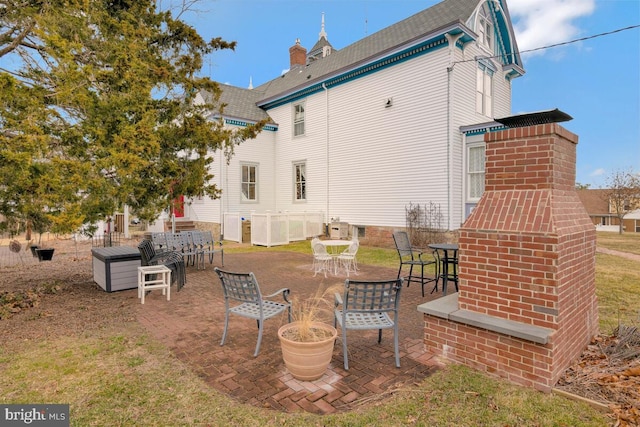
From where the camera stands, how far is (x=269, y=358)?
12.6 ft

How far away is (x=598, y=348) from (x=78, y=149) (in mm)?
7872

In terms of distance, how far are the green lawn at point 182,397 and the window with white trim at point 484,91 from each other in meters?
12.7

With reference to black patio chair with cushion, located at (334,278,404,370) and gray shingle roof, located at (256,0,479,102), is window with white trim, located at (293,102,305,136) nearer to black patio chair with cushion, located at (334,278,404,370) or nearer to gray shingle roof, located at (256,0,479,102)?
gray shingle roof, located at (256,0,479,102)

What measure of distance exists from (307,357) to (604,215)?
5865 centimetres

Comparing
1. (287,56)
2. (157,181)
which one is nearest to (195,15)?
(157,181)

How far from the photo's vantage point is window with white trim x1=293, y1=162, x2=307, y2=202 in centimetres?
1733

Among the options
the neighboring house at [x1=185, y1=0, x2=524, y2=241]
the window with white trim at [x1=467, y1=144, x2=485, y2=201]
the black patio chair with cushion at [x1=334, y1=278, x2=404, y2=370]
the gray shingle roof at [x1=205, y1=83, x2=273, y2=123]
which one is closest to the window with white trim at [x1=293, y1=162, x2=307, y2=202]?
the neighboring house at [x1=185, y1=0, x2=524, y2=241]

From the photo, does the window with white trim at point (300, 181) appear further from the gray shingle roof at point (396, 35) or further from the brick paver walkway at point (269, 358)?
the brick paver walkway at point (269, 358)

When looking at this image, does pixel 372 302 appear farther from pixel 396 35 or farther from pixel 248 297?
pixel 396 35

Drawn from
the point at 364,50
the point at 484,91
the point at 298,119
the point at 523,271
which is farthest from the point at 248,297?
the point at 298,119

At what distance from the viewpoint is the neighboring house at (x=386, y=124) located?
12094mm

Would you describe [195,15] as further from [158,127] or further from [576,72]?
[576,72]

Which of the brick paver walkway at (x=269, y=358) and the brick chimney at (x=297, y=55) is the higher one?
the brick chimney at (x=297, y=55)

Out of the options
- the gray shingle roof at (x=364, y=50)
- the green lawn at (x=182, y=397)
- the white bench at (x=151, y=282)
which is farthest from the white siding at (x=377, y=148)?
the green lawn at (x=182, y=397)
